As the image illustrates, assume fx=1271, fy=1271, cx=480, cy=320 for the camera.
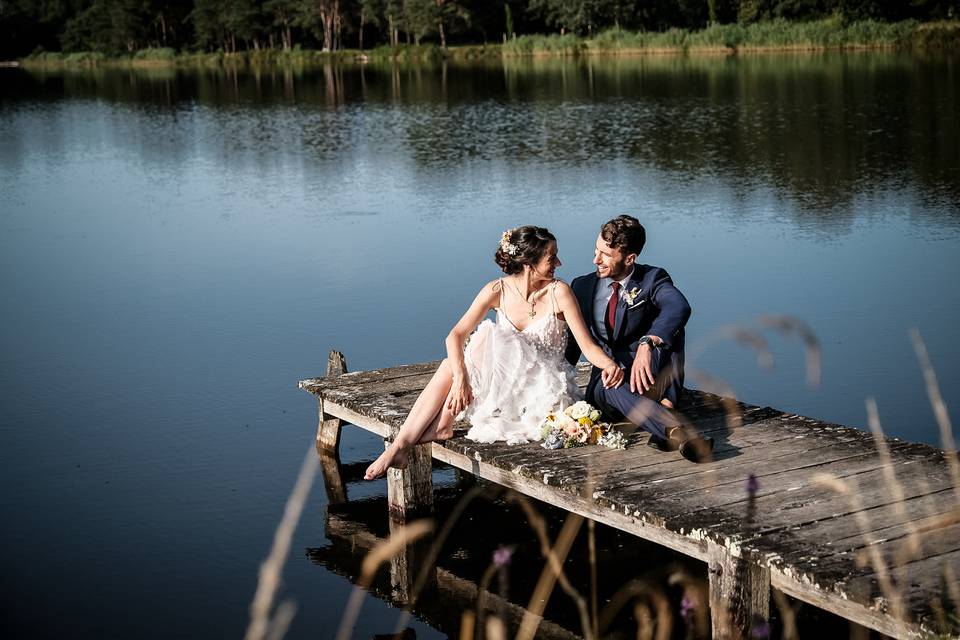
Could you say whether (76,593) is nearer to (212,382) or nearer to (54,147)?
(212,382)

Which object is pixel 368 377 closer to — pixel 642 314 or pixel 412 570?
pixel 412 570

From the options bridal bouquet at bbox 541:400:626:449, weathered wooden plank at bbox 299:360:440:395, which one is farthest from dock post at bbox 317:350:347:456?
bridal bouquet at bbox 541:400:626:449

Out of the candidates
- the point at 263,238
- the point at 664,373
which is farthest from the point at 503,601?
the point at 263,238

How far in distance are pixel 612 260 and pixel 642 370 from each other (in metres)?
0.61

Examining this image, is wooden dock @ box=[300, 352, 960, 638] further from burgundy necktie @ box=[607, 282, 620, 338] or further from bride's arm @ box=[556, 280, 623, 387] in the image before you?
burgundy necktie @ box=[607, 282, 620, 338]

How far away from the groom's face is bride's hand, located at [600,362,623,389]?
0.50 metres

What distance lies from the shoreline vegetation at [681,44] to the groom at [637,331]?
1840 inches

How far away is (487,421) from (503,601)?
100 cm

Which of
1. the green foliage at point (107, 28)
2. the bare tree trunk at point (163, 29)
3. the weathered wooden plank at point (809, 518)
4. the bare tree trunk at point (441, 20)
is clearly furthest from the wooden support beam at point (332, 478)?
the bare tree trunk at point (163, 29)

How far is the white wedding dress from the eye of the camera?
7.14 metres

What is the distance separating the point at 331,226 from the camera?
60.9 ft

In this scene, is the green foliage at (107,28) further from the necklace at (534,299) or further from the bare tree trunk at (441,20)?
the necklace at (534,299)

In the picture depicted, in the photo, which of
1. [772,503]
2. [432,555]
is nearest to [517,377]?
[432,555]

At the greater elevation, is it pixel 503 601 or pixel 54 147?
pixel 54 147
